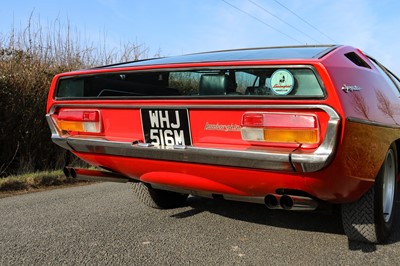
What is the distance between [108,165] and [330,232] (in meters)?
1.90

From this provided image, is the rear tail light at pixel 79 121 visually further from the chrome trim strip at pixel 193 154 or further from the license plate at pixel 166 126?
the license plate at pixel 166 126

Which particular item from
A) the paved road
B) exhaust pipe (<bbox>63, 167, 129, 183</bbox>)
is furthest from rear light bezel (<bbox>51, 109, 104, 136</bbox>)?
the paved road

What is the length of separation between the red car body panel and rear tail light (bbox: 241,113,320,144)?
3cm

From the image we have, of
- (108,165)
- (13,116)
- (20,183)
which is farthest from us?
(13,116)

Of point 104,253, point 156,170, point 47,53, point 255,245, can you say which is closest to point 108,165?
point 156,170

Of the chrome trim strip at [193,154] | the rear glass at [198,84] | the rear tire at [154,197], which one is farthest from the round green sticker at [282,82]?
the rear tire at [154,197]

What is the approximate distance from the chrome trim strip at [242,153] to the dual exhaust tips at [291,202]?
0.31 meters

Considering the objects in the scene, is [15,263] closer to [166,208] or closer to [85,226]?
[85,226]

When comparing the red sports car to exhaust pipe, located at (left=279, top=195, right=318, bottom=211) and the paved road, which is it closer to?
exhaust pipe, located at (left=279, top=195, right=318, bottom=211)

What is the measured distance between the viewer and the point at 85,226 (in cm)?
363

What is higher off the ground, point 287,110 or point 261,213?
point 287,110

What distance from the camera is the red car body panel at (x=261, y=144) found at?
94.7 inches

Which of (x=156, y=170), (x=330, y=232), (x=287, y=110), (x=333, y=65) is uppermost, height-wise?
(x=333, y=65)

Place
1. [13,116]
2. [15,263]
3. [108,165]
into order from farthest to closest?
1. [13,116]
2. [108,165]
3. [15,263]
